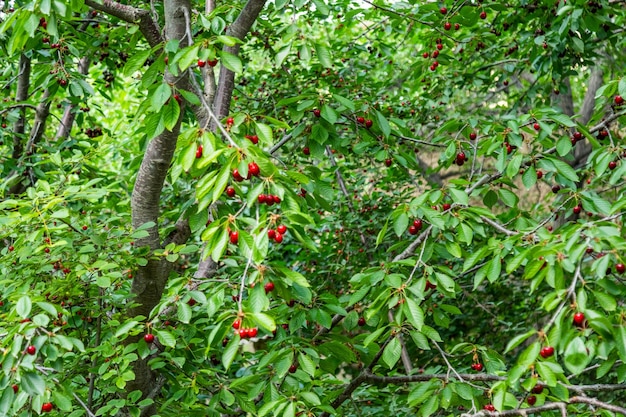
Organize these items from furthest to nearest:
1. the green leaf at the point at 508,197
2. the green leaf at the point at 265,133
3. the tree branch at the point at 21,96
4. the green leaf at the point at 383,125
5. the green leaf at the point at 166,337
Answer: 1. the tree branch at the point at 21,96
2. the green leaf at the point at 383,125
3. the green leaf at the point at 508,197
4. the green leaf at the point at 166,337
5. the green leaf at the point at 265,133

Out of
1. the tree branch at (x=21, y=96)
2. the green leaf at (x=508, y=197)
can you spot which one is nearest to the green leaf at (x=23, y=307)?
the green leaf at (x=508, y=197)

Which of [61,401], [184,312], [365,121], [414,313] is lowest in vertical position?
[61,401]

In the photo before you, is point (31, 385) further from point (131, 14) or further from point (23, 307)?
point (131, 14)

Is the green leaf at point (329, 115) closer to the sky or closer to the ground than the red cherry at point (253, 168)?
closer to the ground

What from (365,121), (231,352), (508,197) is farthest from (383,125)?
(231,352)

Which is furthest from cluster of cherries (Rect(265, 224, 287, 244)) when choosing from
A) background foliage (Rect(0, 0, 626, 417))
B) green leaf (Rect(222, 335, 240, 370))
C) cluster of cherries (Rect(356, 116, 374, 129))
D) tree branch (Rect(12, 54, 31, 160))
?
tree branch (Rect(12, 54, 31, 160))

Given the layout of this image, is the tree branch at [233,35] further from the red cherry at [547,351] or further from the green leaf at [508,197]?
the red cherry at [547,351]

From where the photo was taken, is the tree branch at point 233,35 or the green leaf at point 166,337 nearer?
the green leaf at point 166,337

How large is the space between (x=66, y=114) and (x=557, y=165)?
12.0 feet

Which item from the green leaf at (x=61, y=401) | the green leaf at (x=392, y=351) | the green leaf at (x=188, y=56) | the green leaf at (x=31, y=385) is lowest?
the green leaf at (x=61, y=401)

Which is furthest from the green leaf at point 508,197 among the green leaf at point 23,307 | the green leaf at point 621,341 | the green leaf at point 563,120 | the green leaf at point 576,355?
the green leaf at point 23,307

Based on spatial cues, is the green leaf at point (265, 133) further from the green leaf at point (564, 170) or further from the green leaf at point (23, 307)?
the green leaf at point (564, 170)

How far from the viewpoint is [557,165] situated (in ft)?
8.55

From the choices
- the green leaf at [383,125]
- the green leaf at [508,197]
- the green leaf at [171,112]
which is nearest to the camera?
the green leaf at [171,112]
